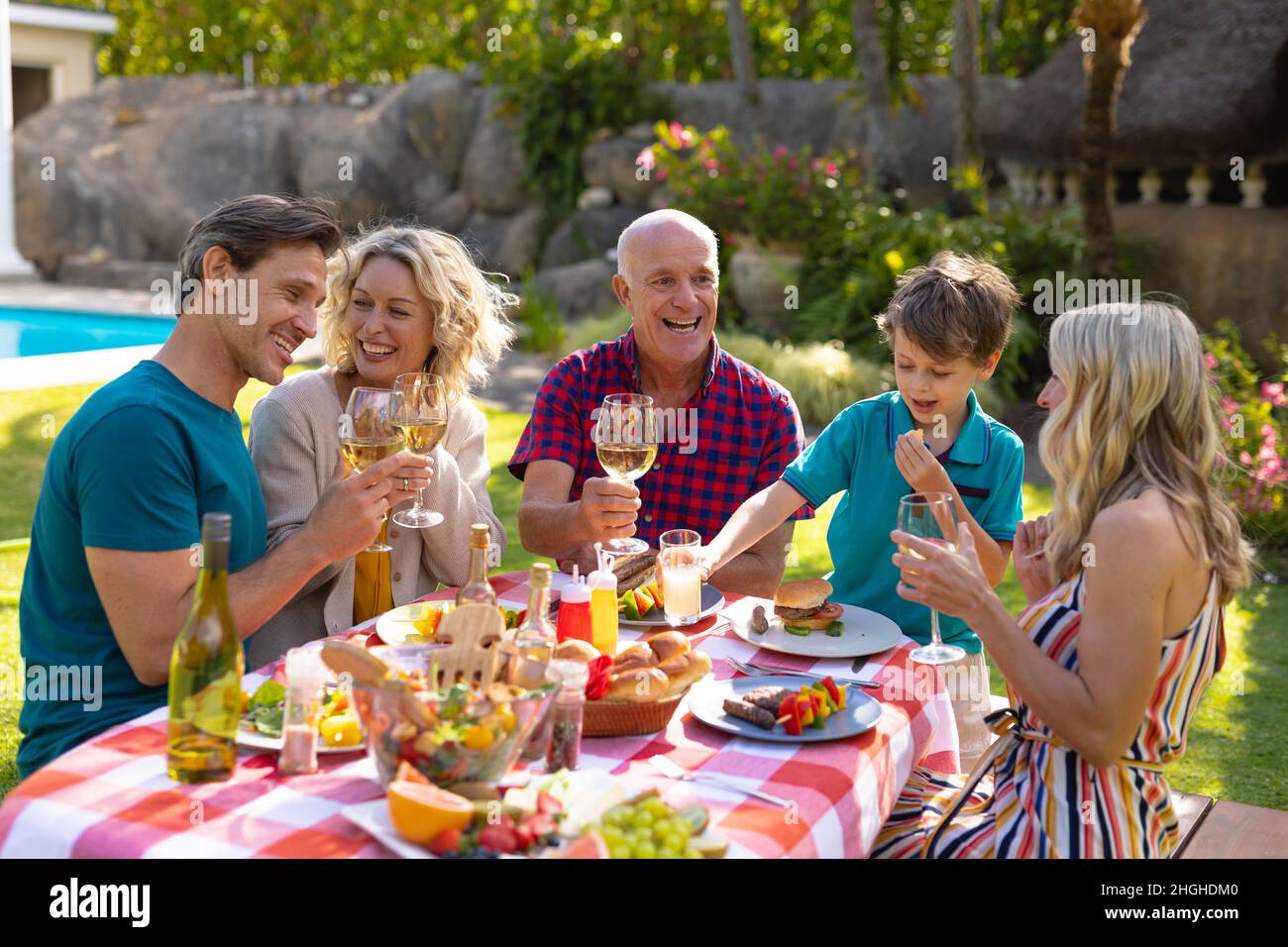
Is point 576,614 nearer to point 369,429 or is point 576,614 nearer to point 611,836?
point 369,429

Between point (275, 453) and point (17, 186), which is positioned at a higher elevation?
point (17, 186)

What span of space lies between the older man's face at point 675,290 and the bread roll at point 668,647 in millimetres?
1646

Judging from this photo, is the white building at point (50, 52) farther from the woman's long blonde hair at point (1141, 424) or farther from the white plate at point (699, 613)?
the woman's long blonde hair at point (1141, 424)

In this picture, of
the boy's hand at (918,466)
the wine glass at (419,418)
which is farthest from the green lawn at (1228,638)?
the wine glass at (419,418)

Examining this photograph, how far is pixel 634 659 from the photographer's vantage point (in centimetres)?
246

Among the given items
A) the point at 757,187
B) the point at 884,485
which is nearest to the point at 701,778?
the point at 884,485

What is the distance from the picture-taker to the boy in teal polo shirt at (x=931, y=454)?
3.37 meters

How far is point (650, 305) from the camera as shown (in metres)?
3.99

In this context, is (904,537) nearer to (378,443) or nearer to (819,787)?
(819,787)

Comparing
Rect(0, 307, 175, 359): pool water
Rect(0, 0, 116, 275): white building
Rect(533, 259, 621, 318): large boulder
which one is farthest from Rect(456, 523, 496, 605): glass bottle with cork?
Rect(0, 0, 116, 275): white building

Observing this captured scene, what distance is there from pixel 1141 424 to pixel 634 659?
1063 mm
